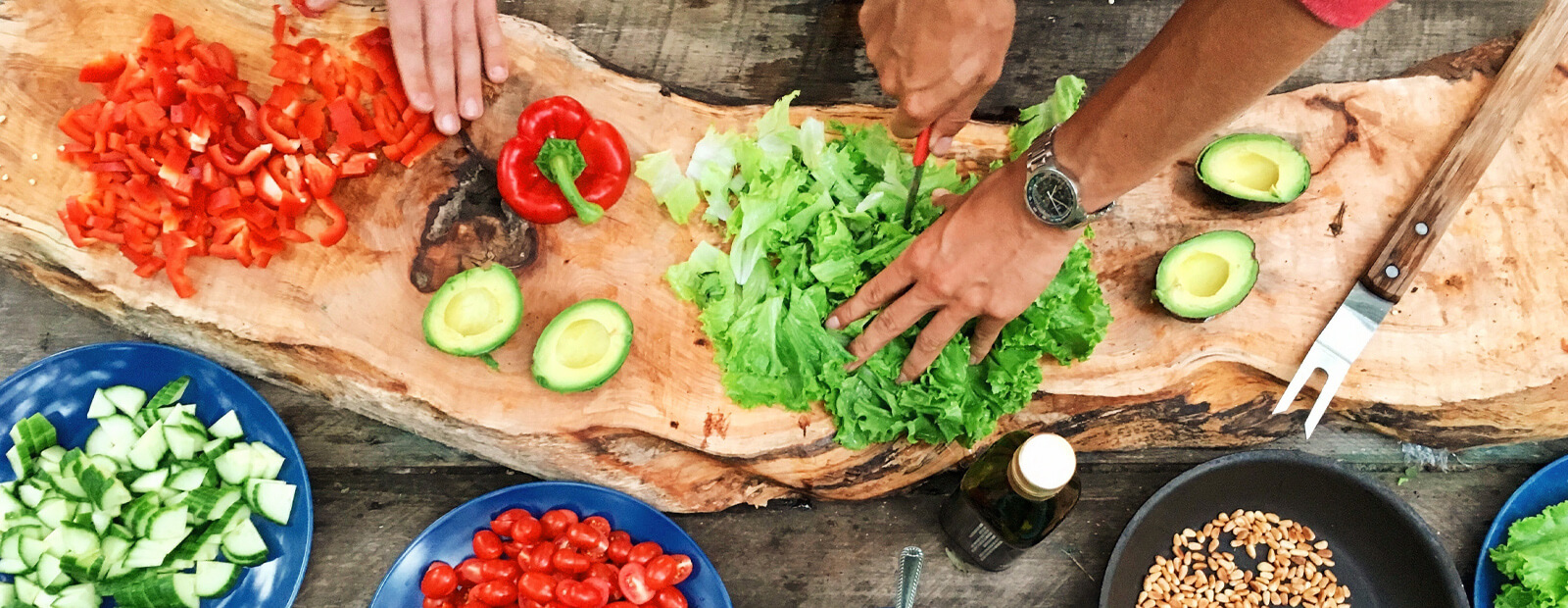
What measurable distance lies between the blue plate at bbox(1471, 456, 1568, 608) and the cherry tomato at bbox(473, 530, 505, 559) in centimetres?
255

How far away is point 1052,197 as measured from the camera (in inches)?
66.6

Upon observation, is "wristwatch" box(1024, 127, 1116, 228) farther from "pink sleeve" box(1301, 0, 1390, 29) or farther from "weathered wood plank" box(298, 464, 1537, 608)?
"weathered wood plank" box(298, 464, 1537, 608)

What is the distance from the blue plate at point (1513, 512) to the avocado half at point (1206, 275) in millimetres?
1019

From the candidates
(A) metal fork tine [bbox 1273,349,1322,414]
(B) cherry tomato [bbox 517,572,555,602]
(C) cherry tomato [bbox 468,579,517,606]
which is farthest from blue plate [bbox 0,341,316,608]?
(A) metal fork tine [bbox 1273,349,1322,414]

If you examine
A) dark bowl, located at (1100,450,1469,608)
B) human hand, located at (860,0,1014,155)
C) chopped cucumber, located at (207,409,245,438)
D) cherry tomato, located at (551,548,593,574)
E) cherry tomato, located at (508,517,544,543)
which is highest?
human hand, located at (860,0,1014,155)

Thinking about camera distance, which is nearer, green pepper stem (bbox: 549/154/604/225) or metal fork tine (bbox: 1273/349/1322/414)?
green pepper stem (bbox: 549/154/604/225)

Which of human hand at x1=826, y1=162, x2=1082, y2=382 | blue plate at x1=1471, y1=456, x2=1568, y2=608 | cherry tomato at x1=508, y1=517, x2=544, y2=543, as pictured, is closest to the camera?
human hand at x1=826, y1=162, x2=1082, y2=382

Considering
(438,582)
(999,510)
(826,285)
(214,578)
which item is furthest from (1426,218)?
(214,578)

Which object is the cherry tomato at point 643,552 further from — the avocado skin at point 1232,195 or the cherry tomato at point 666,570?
the avocado skin at point 1232,195

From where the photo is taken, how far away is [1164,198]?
7.34ft

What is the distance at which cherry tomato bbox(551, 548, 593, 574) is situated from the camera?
86.0 inches

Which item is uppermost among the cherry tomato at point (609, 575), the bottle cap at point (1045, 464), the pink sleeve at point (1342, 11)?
the pink sleeve at point (1342, 11)

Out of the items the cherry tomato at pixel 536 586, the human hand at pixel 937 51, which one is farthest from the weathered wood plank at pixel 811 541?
the human hand at pixel 937 51

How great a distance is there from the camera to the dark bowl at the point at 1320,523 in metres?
2.24
